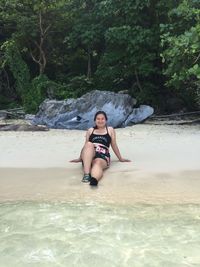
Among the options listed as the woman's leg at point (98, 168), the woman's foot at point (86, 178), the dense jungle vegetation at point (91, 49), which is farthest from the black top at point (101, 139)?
the dense jungle vegetation at point (91, 49)

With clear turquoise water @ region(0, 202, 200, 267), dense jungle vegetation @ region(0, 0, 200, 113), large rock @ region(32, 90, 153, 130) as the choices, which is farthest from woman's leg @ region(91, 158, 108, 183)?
dense jungle vegetation @ region(0, 0, 200, 113)

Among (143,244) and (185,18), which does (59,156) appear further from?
(185,18)

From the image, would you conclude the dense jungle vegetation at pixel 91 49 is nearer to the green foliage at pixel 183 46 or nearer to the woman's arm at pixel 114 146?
the green foliage at pixel 183 46

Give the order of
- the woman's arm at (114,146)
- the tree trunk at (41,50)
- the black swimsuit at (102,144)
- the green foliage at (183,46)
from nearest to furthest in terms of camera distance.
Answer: the black swimsuit at (102,144), the woman's arm at (114,146), the green foliage at (183,46), the tree trunk at (41,50)

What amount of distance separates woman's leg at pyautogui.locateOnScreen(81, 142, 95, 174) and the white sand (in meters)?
0.20

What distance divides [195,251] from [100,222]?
3.41ft

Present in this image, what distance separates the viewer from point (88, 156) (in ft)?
19.7

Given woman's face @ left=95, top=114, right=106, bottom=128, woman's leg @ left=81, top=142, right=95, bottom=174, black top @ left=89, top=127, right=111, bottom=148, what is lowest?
woman's leg @ left=81, top=142, right=95, bottom=174

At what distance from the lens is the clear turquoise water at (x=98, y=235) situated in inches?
134

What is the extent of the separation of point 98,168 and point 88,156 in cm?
21

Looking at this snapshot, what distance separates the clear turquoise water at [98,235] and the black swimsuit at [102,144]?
1436mm

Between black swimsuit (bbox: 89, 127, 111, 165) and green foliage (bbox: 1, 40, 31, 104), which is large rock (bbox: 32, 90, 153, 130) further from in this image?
black swimsuit (bbox: 89, 127, 111, 165)

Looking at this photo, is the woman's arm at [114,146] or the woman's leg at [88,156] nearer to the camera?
the woman's leg at [88,156]

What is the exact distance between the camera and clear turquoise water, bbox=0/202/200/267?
3410 mm
